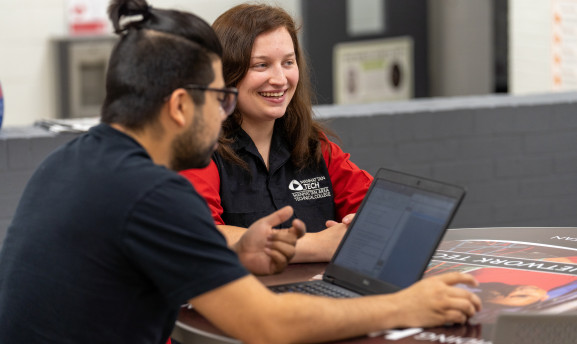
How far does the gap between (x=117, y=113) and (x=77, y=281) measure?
30 cm

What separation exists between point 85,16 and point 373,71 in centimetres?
197

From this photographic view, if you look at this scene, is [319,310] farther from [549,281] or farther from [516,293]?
[549,281]

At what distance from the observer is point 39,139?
3.07 metres

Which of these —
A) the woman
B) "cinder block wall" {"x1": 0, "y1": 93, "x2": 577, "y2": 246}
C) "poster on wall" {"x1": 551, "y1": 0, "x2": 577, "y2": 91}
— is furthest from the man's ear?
"poster on wall" {"x1": 551, "y1": 0, "x2": 577, "y2": 91}

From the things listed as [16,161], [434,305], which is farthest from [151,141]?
[16,161]

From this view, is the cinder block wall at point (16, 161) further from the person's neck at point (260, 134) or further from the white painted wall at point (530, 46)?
the white painted wall at point (530, 46)

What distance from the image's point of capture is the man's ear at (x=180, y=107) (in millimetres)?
1463

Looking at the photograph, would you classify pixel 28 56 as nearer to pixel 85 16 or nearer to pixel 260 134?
pixel 85 16

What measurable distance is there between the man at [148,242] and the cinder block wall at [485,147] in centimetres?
203

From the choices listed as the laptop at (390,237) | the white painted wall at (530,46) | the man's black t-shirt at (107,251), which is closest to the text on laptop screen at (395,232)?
the laptop at (390,237)

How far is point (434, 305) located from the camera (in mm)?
1452

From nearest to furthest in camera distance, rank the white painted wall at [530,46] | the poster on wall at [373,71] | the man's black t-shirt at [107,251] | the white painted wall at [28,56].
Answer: the man's black t-shirt at [107,251] < the white painted wall at [530,46] < the white painted wall at [28,56] < the poster on wall at [373,71]

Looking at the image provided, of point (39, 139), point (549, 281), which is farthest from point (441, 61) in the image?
point (549, 281)

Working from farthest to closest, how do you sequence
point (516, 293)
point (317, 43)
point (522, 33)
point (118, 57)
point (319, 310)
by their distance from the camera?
point (317, 43) → point (522, 33) → point (516, 293) → point (118, 57) → point (319, 310)
